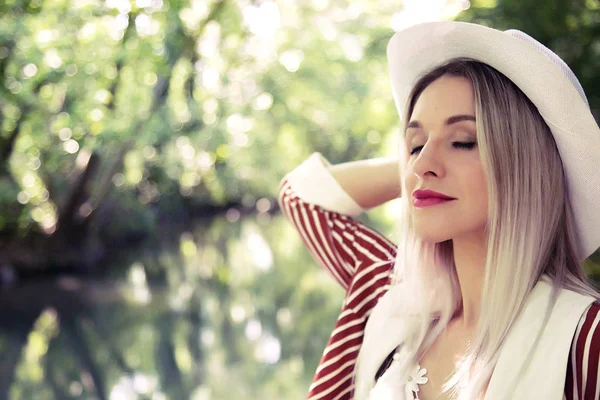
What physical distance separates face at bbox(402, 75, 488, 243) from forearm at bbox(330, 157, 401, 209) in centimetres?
23

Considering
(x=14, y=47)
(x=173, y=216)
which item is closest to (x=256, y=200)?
(x=173, y=216)

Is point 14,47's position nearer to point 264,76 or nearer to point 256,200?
point 264,76

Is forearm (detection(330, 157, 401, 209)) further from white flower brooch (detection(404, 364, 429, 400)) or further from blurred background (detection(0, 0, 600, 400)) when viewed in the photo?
blurred background (detection(0, 0, 600, 400))

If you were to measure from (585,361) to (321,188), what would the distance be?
54 centimetres

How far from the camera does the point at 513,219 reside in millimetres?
851

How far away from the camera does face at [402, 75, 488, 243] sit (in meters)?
0.90

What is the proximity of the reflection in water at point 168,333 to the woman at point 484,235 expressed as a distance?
329 centimetres

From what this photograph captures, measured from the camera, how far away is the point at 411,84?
3.52 feet

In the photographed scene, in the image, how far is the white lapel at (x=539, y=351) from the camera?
0.79m

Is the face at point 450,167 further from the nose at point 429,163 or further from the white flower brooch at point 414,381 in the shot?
the white flower brooch at point 414,381

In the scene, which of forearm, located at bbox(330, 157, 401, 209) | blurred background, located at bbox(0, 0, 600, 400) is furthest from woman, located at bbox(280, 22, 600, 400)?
blurred background, located at bbox(0, 0, 600, 400)

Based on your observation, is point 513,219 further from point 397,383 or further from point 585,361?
point 397,383

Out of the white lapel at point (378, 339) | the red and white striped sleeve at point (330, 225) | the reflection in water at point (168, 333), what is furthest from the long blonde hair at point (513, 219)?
the reflection in water at point (168, 333)

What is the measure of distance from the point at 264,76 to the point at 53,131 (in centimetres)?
327
